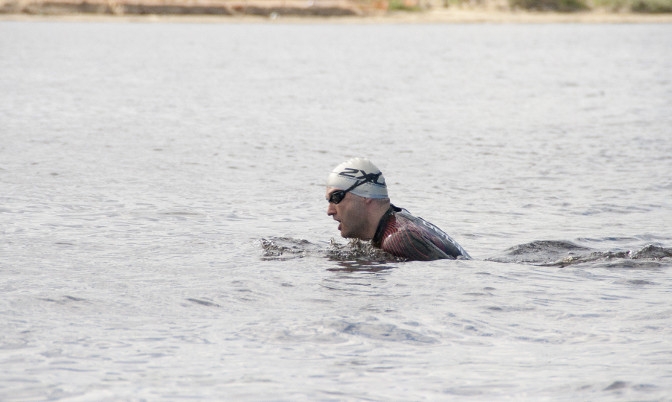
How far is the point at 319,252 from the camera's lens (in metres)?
10.9

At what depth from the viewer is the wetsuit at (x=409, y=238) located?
9.92 m

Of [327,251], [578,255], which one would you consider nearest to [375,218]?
[327,251]

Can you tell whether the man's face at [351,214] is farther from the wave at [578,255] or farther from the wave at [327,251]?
the wave at [578,255]

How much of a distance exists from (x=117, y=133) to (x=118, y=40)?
47615 mm

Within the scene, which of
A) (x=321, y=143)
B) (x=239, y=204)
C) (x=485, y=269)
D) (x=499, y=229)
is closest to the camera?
(x=485, y=269)

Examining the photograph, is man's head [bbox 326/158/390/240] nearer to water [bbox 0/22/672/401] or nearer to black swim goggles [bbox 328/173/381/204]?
black swim goggles [bbox 328/173/381/204]

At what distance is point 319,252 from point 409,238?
127cm

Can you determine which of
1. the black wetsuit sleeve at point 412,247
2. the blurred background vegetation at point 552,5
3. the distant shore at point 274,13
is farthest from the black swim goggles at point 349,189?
the blurred background vegetation at point 552,5

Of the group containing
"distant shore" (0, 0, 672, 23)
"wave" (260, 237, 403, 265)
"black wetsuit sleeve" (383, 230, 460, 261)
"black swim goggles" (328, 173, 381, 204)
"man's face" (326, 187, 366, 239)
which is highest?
"black swim goggles" (328, 173, 381, 204)

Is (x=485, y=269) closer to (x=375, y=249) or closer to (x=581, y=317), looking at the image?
(x=375, y=249)

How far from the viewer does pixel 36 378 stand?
6.62 m

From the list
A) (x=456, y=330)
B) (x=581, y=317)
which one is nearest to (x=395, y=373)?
(x=456, y=330)

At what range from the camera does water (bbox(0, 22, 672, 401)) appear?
684cm

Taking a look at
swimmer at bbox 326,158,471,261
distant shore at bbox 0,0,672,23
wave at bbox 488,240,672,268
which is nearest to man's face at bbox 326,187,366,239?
swimmer at bbox 326,158,471,261
